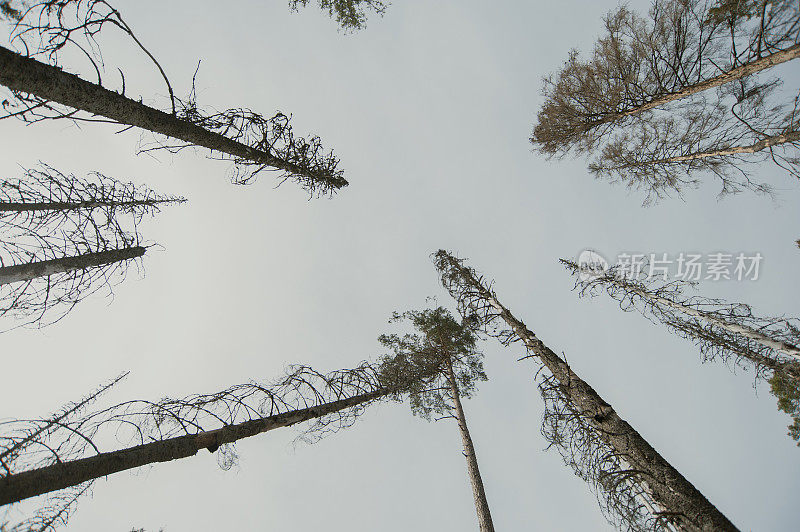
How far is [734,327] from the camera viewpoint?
8.16m

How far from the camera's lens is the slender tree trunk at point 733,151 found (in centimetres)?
760

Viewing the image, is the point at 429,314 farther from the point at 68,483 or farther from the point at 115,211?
the point at 115,211

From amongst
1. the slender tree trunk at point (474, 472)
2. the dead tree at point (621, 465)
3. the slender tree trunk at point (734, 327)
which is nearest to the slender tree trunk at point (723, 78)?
the slender tree trunk at point (734, 327)

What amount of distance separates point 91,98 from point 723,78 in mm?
11297

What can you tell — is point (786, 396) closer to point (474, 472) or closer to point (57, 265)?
point (474, 472)

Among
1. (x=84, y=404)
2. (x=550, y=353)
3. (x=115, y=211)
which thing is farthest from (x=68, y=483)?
(x=84, y=404)

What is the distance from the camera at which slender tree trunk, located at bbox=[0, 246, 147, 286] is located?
6320 millimetres

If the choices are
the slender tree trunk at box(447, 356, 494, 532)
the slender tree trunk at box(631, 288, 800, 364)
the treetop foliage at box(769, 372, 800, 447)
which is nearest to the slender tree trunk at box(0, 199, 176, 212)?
the slender tree trunk at box(447, 356, 494, 532)

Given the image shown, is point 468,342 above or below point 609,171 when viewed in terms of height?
below

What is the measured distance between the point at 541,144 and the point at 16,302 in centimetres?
1499

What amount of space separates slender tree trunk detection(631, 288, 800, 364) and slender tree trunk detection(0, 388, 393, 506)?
10364 mm

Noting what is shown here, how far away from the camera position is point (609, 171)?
12.6m
